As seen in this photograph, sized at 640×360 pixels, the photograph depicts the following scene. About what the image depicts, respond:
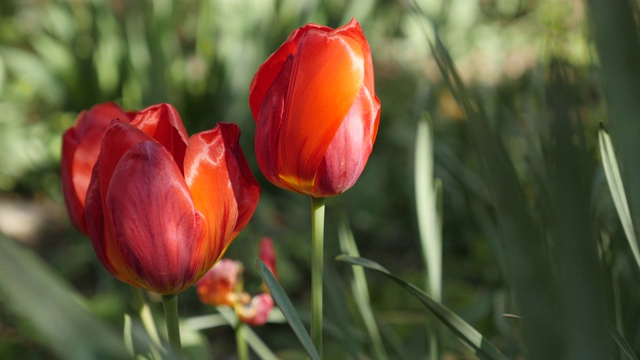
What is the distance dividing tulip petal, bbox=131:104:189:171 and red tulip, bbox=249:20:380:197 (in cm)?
5

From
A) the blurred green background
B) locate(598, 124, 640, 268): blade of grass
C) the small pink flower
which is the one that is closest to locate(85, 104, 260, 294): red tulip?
the small pink flower

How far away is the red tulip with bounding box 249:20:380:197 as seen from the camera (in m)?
0.49

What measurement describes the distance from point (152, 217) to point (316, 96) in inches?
4.9

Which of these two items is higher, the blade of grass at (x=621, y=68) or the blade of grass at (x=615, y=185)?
the blade of grass at (x=621, y=68)

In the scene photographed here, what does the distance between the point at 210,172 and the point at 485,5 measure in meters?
4.73

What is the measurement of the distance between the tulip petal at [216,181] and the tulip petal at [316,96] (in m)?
0.03

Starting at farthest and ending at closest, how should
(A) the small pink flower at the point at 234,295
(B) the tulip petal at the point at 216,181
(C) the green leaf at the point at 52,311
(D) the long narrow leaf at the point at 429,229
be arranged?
(D) the long narrow leaf at the point at 429,229 → (A) the small pink flower at the point at 234,295 → (B) the tulip petal at the point at 216,181 → (C) the green leaf at the point at 52,311

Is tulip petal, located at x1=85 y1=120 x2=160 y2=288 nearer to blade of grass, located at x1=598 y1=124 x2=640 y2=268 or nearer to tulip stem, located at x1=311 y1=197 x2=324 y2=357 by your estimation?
tulip stem, located at x1=311 y1=197 x2=324 y2=357

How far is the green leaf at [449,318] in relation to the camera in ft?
1.61

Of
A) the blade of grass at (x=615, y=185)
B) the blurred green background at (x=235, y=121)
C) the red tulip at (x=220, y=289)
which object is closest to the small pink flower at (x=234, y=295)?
the red tulip at (x=220, y=289)

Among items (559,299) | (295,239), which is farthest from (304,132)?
(295,239)

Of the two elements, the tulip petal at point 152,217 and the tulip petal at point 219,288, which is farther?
the tulip petal at point 219,288

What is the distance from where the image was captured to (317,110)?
0.49 metres

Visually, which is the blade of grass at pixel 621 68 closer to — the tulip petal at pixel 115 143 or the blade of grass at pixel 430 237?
the tulip petal at pixel 115 143
